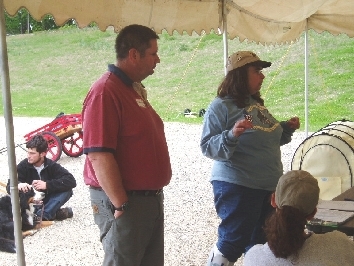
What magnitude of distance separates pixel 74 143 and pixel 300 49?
11827 mm

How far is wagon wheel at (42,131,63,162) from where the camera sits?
7688mm

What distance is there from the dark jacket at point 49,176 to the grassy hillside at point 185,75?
17.5 feet

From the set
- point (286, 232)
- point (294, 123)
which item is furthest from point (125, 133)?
point (294, 123)

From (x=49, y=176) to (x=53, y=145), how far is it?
9.89ft

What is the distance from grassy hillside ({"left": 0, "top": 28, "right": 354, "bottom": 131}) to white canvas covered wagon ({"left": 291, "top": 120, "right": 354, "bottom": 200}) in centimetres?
554

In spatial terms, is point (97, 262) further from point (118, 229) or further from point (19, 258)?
point (118, 229)

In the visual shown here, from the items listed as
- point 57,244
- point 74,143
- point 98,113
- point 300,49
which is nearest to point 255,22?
point 57,244

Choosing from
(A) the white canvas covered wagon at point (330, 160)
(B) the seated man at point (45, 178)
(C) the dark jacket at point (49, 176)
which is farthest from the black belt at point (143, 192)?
(C) the dark jacket at point (49, 176)

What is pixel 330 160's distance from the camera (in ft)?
14.1

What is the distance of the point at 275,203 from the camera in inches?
64.8

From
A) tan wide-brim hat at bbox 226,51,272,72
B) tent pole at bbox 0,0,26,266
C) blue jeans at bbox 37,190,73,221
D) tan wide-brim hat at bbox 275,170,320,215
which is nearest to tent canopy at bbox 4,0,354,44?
tent pole at bbox 0,0,26,266

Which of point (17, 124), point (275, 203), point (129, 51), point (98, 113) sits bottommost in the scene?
point (17, 124)

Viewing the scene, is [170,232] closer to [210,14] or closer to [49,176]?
[49,176]

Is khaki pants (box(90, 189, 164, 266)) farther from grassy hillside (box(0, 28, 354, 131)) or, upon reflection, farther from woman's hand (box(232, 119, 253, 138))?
grassy hillside (box(0, 28, 354, 131))
